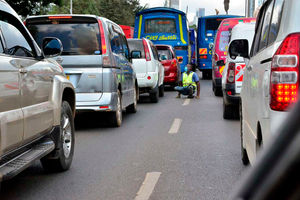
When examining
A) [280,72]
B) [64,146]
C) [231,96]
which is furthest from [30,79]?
[231,96]

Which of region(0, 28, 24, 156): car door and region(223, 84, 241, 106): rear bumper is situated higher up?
region(0, 28, 24, 156): car door

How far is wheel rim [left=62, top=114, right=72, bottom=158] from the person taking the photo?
5.66 m

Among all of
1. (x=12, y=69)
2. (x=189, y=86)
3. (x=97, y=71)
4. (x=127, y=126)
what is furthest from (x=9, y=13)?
(x=189, y=86)

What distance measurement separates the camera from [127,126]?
9.79 metres

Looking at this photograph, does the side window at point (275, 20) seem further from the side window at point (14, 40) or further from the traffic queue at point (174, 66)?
the side window at point (14, 40)

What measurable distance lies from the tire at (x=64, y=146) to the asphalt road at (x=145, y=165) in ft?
0.33

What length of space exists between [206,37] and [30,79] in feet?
85.2

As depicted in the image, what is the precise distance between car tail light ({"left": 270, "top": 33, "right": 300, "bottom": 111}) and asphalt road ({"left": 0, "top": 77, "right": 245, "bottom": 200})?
1644 millimetres

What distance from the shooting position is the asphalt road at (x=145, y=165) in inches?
186

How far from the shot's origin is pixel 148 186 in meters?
4.92

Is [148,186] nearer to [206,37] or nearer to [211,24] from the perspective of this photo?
[206,37]

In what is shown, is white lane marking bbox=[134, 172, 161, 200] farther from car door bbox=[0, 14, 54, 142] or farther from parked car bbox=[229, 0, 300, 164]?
parked car bbox=[229, 0, 300, 164]

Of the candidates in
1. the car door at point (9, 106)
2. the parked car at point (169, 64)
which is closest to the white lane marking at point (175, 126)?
the car door at point (9, 106)

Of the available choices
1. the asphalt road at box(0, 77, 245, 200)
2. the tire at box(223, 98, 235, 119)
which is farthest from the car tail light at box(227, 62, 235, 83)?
the asphalt road at box(0, 77, 245, 200)
